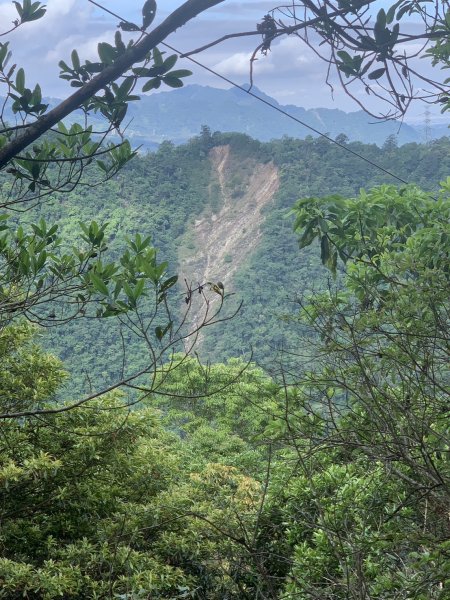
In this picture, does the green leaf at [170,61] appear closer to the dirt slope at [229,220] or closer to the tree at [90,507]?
the tree at [90,507]

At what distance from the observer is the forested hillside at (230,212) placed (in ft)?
125

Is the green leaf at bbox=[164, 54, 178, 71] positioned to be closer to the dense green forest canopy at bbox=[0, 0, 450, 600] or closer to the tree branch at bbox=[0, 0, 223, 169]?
the dense green forest canopy at bbox=[0, 0, 450, 600]

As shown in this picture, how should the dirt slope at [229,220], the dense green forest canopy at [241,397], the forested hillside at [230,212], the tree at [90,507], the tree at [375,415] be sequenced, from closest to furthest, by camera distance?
1. the dense green forest canopy at [241,397]
2. the tree at [375,415]
3. the tree at [90,507]
4. the forested hillside at [230,212]
5. the dirt slope at [229,220]

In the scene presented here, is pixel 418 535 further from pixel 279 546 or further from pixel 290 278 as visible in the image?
pixel 290 278

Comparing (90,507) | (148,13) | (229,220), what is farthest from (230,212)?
(148,13)

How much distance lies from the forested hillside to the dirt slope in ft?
0.38

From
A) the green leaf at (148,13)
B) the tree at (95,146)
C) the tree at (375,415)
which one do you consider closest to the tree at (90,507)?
the tree at (375,415)

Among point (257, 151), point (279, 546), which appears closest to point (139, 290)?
point (279, 546)

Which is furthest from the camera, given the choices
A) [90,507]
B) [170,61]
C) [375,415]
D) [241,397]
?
[241,397]

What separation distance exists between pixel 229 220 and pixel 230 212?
1432 millimetres

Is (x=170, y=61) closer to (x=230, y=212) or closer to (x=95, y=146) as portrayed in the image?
(x=95, y=146)

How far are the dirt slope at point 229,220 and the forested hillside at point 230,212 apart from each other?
4.5 inches

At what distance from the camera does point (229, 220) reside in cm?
5956

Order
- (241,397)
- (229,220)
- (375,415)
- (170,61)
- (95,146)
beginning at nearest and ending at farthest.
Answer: (170,61) → (95,146) → (375,415) → (241,397) → (229,220)
